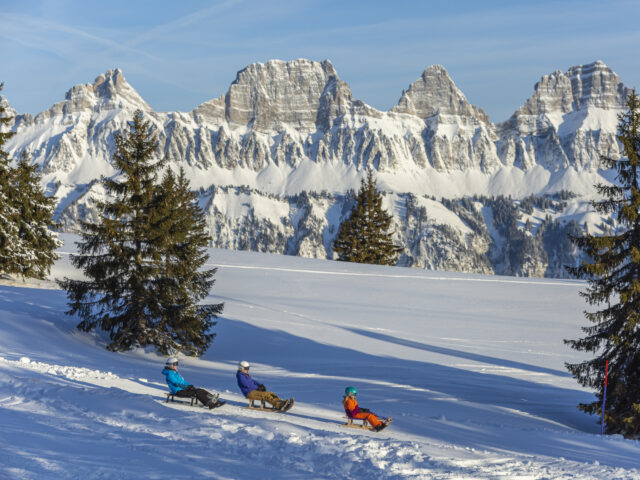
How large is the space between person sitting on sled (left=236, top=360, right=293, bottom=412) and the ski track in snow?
355 millimetres

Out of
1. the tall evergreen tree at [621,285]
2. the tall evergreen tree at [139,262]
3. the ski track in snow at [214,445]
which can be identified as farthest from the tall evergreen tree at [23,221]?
the tall evergreen tree at [621,285]

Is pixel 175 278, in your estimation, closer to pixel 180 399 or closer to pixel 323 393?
pixel 323 393

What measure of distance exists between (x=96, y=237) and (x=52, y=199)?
692 inches

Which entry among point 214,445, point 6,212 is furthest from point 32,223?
point 214,445

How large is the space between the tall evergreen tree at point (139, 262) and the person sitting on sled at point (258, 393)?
8.70 meters

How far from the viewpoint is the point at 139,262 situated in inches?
908

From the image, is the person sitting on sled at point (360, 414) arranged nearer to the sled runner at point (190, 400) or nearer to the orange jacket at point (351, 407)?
the orange jacket at point (351, 407)

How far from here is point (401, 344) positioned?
2847 cm

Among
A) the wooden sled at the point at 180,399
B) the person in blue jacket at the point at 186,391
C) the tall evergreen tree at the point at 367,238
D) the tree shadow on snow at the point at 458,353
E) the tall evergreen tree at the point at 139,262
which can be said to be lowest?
the wooden sled at the point at 180,399

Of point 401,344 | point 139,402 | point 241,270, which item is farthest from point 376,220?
point 139,402

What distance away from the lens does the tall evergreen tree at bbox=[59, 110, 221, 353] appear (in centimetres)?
2291

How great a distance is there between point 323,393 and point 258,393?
3.75 meters

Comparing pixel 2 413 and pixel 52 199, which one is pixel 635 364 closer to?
pixel 2 413

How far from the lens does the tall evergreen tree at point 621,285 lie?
1619 cm
